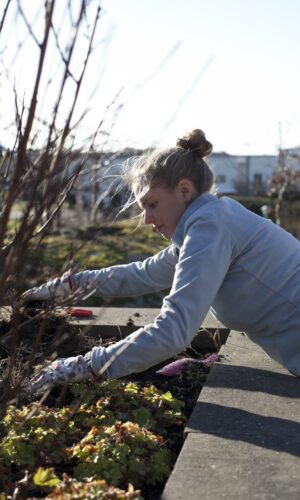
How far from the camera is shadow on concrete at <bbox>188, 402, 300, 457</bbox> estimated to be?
7.15 ft

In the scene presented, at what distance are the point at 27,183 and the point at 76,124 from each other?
0.20m

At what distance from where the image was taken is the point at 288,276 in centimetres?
292

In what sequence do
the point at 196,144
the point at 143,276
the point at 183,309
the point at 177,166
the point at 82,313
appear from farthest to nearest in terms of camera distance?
the point at 82,313 → the point at 143,276 → the point at 196,144 → the point at 177,166 → the point at 183,309

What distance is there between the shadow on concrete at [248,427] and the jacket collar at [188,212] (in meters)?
0.74

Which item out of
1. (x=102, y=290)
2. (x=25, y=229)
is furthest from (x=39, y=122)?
(x=102, y=290)

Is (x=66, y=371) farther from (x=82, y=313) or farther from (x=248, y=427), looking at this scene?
(x=82, y=313)

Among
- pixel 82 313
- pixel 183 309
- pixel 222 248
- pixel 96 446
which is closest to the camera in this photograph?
pixel 96 446

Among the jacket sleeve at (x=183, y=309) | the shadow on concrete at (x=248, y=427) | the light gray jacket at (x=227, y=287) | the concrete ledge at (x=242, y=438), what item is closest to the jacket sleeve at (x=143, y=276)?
the light gray jacket at (x=227, y=287)

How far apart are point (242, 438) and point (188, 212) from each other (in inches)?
39.5

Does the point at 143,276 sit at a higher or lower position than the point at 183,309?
lower

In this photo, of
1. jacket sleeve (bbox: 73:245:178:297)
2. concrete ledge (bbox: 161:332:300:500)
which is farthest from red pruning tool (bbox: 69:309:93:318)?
concrete ledge (bbox: 161:332:300:500)

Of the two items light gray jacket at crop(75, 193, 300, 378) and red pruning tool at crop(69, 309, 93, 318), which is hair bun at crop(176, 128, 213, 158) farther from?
red pruning tool at crop(69, 309, 93, 318)

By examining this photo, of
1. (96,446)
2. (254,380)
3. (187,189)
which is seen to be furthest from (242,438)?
(187,189)

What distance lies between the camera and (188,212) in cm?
290
